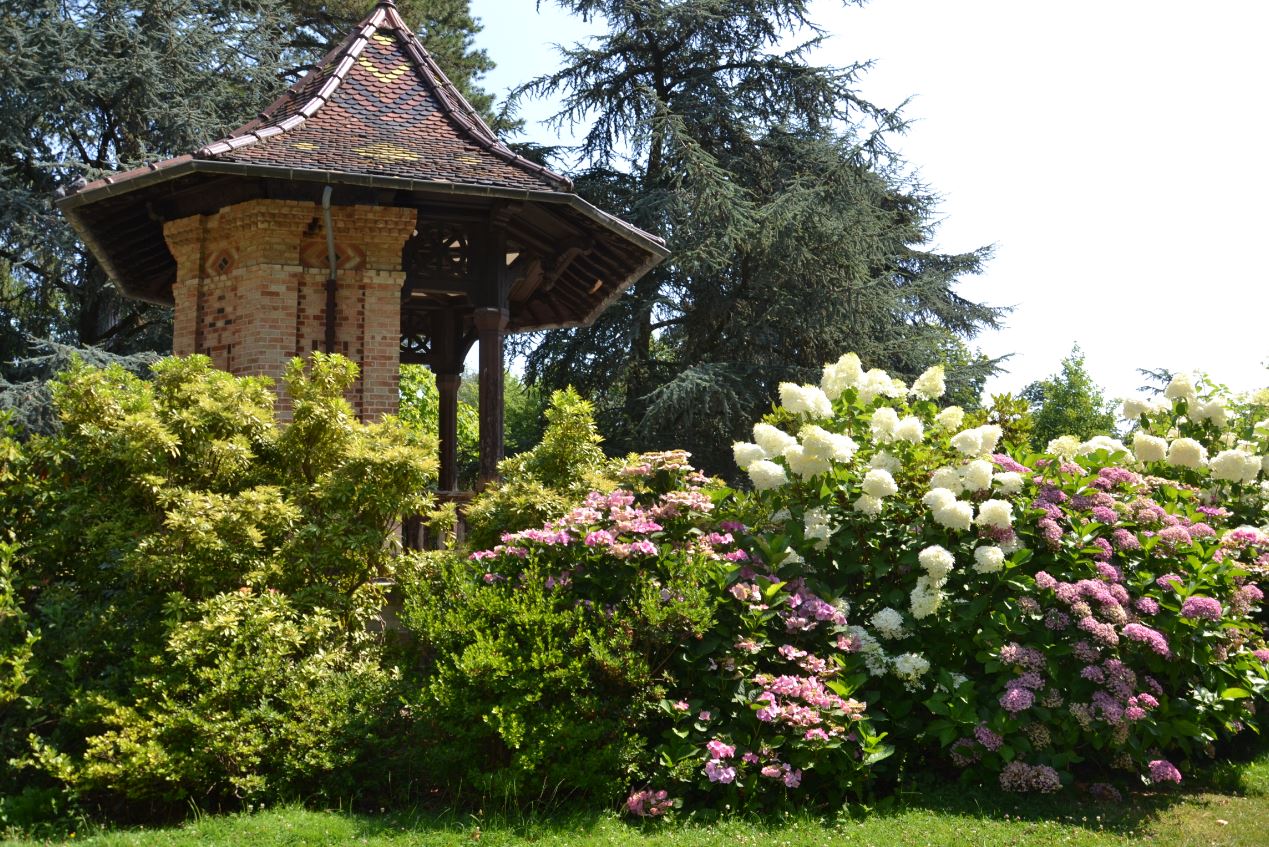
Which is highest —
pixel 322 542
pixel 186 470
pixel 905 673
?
pixel 186 470

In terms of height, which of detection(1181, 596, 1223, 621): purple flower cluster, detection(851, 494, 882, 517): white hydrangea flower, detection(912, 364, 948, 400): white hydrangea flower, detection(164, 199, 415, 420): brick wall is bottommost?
detection(1181, 596, 1223, 621): purple flower cluster

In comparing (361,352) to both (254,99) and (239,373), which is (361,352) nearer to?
(239,373)

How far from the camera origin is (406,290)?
10500mm

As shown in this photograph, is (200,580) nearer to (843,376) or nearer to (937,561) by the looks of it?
(937,561)

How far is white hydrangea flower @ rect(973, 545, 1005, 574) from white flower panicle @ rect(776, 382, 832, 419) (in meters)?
1.45

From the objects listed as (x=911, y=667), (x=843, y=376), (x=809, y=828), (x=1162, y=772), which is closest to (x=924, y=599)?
(x=911, y=667)

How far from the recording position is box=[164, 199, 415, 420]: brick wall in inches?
383

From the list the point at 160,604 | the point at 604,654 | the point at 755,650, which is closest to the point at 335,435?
the point at 160,604

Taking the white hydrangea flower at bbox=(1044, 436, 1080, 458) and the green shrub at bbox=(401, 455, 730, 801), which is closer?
the green shrub at bbox=(401, 455, 730, 801)

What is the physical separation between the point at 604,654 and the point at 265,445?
9.15 ft

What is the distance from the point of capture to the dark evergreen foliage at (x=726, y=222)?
63.7 ft

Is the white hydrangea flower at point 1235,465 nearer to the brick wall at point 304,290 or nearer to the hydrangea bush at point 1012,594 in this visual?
the hydrangea bush at point 1012,594

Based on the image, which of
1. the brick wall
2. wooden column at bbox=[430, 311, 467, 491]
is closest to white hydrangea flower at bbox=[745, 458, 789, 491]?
the brick wall

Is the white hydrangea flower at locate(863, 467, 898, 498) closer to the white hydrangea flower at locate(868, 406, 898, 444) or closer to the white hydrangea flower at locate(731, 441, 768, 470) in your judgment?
the white hydrangea flower at locate(868, 406, 898, 444)
